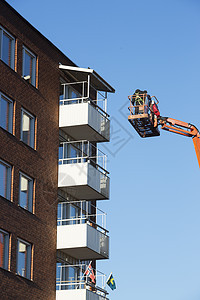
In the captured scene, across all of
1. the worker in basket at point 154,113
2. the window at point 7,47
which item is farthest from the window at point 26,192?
the worker in basket at point 154,113

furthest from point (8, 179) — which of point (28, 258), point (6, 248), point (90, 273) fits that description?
point (90, 273)

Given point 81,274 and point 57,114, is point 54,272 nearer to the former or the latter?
point 81,274

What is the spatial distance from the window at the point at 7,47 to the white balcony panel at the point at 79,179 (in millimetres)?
6463

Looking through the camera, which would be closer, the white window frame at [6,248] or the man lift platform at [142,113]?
the white window frame at [6,248]

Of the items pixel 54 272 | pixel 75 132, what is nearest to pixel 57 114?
pixel 75 132

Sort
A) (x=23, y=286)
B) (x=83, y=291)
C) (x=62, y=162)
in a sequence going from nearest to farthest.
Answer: (x=23, y=286) → (x=83, y=291) → (x=62, y=162)

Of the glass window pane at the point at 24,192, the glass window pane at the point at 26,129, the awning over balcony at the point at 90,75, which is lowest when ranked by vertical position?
the glass window pane at the point at 24,192

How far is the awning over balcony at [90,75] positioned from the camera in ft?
A: 131

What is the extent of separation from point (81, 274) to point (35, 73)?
36.8 feet

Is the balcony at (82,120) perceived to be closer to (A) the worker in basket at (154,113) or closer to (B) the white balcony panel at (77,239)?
(A) the worker in basket at (154,113)

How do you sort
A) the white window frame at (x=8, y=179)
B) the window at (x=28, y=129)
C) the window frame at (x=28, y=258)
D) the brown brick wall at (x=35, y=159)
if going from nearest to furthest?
1. the brown brick wall at (x=35, y=159)
2. the white window frame at (x=8, y=179)
3. the window frame at (x=28, y=258)
4. the window at (x=28, y=129)

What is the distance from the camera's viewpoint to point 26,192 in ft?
116

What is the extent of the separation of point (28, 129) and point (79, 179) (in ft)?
13.7

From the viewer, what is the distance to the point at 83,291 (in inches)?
1426
